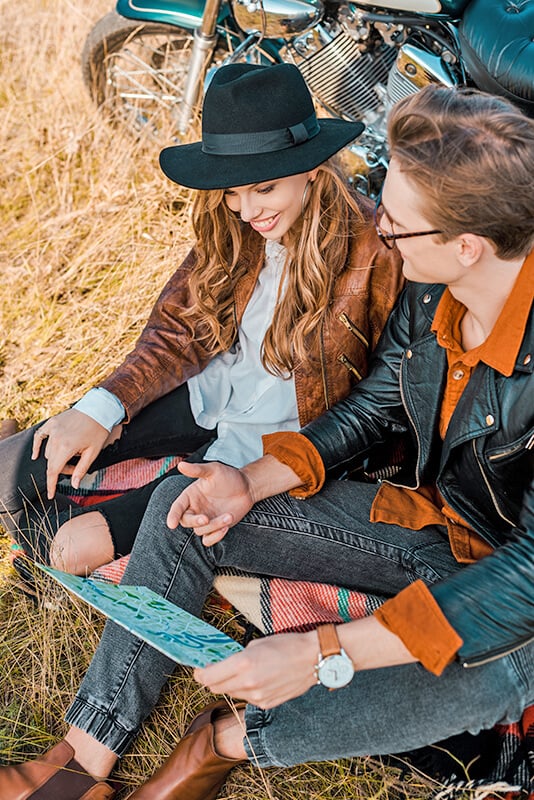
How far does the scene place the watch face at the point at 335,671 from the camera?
170 centimetres

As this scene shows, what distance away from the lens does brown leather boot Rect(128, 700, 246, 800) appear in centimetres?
200

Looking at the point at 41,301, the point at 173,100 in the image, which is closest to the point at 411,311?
the point at 41,301

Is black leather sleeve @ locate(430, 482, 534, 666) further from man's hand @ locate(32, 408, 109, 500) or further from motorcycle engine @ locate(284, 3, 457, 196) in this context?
motorcycle engine @ locate(284, 3, 457, 196)

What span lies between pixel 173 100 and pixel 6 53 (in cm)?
161

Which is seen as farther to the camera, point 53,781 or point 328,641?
point 53,781

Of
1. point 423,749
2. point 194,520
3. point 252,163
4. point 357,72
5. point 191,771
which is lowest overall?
point 423,749

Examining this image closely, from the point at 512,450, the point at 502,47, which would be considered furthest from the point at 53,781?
the point at 502,47

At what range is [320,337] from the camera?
2.48 metres

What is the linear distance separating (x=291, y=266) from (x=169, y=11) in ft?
7.21

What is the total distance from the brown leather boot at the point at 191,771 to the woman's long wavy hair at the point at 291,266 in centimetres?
104

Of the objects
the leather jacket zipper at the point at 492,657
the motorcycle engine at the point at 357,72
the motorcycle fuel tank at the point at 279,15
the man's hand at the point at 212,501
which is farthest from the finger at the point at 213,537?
the motorcycle fuel tank at the point at 279,15

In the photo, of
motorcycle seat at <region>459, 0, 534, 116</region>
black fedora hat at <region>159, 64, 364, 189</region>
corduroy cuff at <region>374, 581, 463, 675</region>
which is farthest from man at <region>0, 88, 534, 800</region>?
motorcycle seat at <region>459, 0, 534, 116</region>

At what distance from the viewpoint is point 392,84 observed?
337 centimetres

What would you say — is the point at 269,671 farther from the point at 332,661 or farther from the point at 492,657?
the point at 492,657
